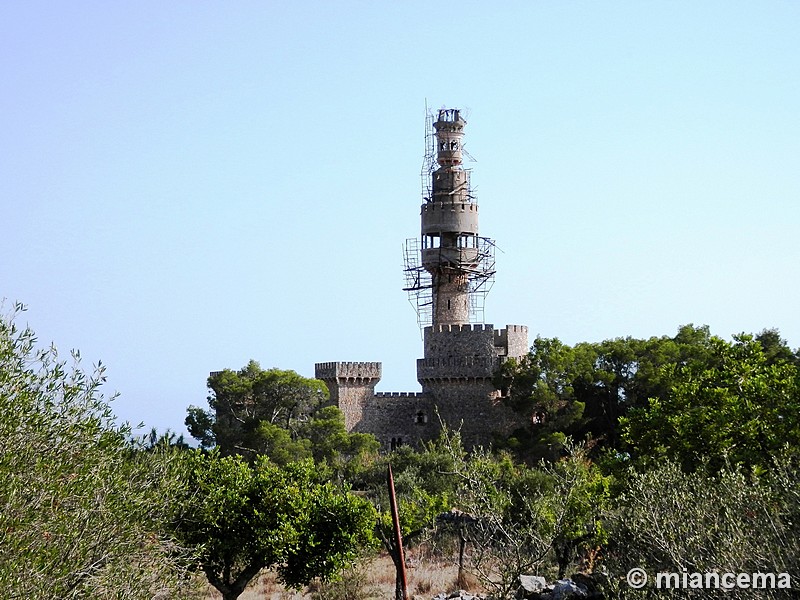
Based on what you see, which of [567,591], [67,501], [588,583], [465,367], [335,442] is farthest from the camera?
[465,367]

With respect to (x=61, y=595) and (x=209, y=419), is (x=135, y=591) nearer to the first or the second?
(x=61, y=595)

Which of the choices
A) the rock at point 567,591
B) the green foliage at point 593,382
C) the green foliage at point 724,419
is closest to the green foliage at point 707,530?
the rock at point 567,591

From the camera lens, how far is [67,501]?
20719 mm

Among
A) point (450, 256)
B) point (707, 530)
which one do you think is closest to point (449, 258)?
point (450, 256)

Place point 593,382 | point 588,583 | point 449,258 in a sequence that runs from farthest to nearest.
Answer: point 449,258 → point 593,382 → point 588,583

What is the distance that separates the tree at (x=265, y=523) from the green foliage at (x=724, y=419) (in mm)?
7270

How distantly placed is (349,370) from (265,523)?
29.7m

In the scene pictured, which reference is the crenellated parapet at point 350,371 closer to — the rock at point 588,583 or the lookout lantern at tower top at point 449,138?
the lookout lantern at tower top at point 449,138

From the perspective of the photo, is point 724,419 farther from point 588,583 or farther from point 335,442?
point 335,442

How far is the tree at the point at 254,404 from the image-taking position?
182 ft

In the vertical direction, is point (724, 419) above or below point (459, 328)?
below

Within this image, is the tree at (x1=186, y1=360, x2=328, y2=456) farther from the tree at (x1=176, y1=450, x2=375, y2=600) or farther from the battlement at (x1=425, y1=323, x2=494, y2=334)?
the tree at (x1=176, y1=450, x2=375, y2=600)

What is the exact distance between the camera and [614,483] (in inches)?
1130

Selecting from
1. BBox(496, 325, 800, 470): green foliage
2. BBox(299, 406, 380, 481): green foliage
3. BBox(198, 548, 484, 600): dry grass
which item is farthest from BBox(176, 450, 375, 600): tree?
BBox(299, 406, 380, 481): green foliage
